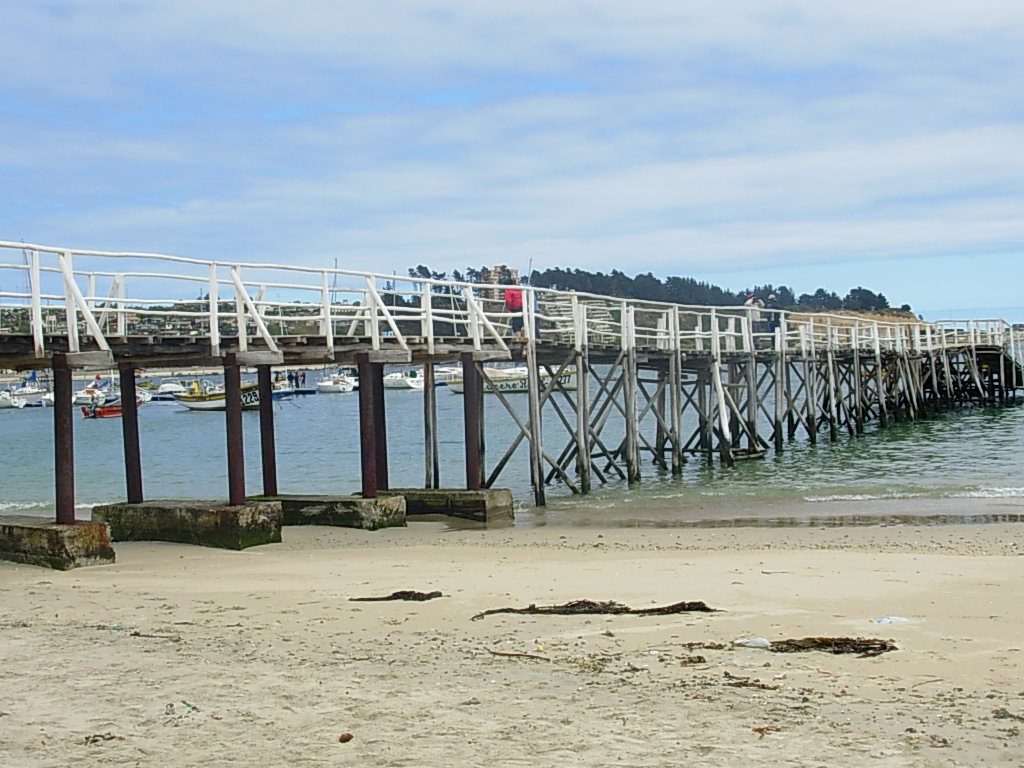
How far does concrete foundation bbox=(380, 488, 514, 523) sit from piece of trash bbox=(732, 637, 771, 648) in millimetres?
11099

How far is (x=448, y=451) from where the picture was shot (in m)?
44.4

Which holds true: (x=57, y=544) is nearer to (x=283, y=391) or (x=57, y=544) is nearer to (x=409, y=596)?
(x=409, y=596)

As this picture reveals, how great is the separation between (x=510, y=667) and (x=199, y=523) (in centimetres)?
871

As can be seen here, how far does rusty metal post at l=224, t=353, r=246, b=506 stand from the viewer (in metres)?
15.7

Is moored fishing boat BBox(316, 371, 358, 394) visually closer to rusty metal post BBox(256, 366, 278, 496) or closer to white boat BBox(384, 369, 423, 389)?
white boat BBox(384, 369, 423, 389)

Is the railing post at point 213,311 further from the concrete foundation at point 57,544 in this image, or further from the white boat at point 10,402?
the white boat at point 10,402

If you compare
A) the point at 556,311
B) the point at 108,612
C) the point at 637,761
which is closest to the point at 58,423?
the point at 108,612

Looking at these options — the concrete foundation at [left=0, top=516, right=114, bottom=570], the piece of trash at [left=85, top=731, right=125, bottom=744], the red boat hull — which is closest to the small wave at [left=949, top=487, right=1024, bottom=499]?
the concrete foundation at [left=0, top=516, right=114, bottom=570]

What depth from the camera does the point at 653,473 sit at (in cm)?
2864

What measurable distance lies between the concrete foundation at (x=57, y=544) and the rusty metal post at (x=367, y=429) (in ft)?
16.4

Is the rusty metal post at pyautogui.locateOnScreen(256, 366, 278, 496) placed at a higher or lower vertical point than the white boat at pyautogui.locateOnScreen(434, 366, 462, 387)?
lower

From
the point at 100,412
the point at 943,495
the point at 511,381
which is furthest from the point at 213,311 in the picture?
the point at 100,412

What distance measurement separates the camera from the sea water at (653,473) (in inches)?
858

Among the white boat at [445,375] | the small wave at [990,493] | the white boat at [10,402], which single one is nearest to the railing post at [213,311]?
the small wave at [990,493]
